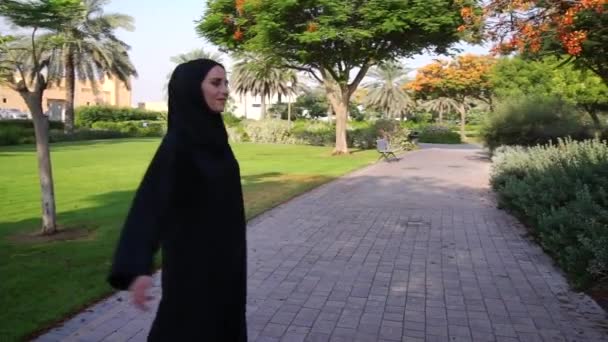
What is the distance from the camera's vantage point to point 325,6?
22.8 m

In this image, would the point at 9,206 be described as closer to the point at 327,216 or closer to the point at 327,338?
the point at 327,216

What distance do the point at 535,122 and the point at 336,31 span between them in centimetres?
876

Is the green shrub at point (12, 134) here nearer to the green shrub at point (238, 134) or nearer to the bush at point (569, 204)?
the green shrub at point (238, 134)

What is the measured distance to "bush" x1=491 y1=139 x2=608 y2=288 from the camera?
17.8 ft

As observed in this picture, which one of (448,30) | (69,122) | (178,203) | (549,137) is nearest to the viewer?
(178,203)

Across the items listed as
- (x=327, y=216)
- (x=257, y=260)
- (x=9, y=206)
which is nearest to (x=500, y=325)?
(x=257, y=260)

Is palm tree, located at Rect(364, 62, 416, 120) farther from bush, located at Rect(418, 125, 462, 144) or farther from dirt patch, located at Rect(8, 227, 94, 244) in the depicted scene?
dirt patch, located at Rect(8, 227, 94, 244)

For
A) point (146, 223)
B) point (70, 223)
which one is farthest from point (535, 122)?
point (146, 223)

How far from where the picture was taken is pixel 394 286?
18.5 ft

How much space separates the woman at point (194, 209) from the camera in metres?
2.33

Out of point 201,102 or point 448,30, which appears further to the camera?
point 448,30

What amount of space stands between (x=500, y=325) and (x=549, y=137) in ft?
51.1

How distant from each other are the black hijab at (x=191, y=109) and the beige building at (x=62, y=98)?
6020 cm

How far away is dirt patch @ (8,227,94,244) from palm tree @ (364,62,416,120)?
64722 mm
